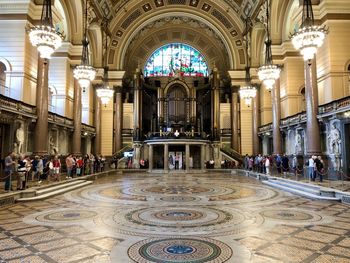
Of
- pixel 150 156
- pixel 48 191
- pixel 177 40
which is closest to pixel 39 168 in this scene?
pixel 48 191

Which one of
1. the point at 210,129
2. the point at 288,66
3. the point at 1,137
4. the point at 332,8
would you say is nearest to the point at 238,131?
the point at 210,129

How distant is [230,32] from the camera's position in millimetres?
26672

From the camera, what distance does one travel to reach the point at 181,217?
6027 millimetres

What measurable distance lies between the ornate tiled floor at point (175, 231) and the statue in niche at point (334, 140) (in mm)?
5811

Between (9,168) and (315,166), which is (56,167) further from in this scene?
(315,166)

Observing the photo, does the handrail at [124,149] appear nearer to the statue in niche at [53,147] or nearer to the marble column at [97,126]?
the marble column at [97,126]

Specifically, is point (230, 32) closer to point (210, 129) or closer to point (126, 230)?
point (210, 129)

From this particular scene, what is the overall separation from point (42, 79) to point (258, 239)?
13467 mm

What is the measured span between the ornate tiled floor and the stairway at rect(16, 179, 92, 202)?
61cm

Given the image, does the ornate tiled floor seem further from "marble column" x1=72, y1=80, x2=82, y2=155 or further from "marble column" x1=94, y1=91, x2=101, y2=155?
"marble column" x1=94, y1=91, x2=101, y2=155

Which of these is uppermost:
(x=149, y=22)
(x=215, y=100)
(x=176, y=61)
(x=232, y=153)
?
(x=149, y=22)

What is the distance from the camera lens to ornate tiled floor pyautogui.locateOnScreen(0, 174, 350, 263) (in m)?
3.79

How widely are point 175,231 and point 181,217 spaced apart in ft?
3.50

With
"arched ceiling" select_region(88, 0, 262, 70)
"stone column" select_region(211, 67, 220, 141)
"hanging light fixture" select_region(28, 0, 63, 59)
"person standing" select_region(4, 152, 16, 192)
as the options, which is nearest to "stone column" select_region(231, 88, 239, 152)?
"stone column" select_region(211, 67, 220, 141)
